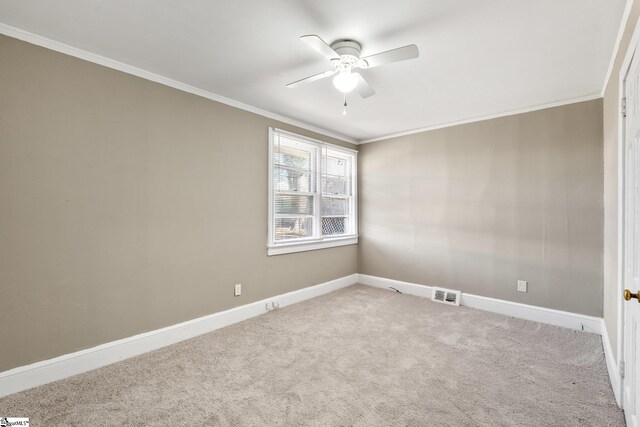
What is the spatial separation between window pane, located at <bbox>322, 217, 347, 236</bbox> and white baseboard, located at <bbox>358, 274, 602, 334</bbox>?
4.11 ft

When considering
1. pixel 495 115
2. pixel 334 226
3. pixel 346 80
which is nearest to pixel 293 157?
pixel 334 226

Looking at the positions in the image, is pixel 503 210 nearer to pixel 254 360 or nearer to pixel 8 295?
pixel 254 360

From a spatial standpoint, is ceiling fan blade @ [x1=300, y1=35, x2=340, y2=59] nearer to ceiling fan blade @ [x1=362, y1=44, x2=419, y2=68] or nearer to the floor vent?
ceiling fan blade @ [x1=362, y1=44, x2=419, y2=68]

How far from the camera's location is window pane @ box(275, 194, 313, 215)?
389cm

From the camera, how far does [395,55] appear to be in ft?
6.27

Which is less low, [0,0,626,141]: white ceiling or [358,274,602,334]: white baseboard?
[0,0,626,141]: white ceiling

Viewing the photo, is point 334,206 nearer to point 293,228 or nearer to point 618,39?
point 293,228

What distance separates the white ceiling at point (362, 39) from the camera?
1759 millimetres

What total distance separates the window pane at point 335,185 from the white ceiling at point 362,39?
163cm

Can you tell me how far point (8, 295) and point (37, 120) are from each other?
1.22m

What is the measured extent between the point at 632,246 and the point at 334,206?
11.5 ft

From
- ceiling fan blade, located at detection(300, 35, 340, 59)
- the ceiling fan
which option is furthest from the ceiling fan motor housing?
ceiling fan blade, located at detection(300, 35, 340, 59)

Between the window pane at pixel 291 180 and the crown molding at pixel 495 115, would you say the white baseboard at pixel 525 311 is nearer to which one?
the window pane at pixel 291 180

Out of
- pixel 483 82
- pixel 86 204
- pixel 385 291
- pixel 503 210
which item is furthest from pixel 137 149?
pixel 503 210
